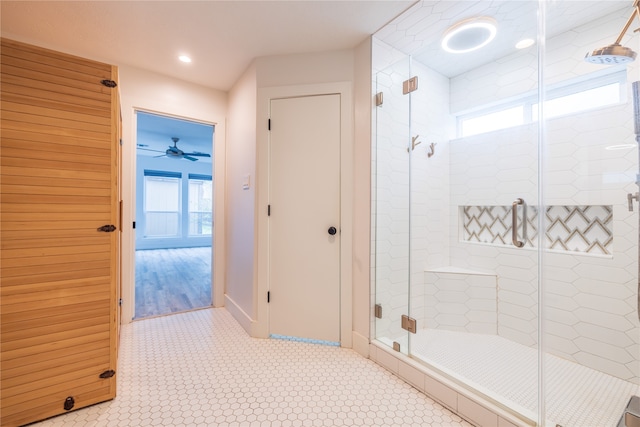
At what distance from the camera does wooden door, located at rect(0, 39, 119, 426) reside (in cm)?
124

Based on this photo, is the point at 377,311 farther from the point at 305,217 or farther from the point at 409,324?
the point at 305,217

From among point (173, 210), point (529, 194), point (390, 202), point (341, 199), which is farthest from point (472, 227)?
point (173, 210)

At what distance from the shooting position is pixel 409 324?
Answer: 1.87 meters

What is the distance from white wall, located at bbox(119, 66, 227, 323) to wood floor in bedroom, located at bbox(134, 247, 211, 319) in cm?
37

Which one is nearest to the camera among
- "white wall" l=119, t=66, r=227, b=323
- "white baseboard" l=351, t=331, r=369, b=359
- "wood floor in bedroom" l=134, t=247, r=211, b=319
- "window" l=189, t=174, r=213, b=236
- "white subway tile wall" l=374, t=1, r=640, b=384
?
"white subway tile wall" l=374, t=1, r=640, b=384

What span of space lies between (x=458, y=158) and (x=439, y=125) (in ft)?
1.23

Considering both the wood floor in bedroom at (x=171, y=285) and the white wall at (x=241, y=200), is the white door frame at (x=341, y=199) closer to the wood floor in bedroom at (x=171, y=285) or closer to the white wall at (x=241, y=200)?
the white wall at (x=241, y=200)

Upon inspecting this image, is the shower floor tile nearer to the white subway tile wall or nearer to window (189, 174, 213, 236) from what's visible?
the white subway tile wall

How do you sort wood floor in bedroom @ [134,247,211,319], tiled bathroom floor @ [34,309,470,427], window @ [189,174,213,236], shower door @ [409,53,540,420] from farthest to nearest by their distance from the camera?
window @ [189,174,213,236], wood floor in bedroom @ [134,247,211,319], shower door @ [409,53,540,420], tiled bathroom floor @ [34,309,470,427]

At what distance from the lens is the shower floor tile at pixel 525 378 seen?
4.52 feet

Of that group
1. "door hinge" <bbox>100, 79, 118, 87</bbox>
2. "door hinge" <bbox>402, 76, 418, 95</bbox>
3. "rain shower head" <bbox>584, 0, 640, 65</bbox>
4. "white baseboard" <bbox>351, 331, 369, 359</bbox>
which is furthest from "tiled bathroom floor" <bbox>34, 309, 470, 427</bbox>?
"rain shower head" <bbox>584, 0, 640, 65</bbox>

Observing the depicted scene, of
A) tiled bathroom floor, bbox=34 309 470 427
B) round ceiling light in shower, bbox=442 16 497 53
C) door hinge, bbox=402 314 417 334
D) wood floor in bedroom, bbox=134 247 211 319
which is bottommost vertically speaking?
tiled bathroom floor, bbox=34 309 470 427

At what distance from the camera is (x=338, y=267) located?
85.0 inches

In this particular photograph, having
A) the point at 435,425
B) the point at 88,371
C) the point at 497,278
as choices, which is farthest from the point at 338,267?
the point at 88,371
